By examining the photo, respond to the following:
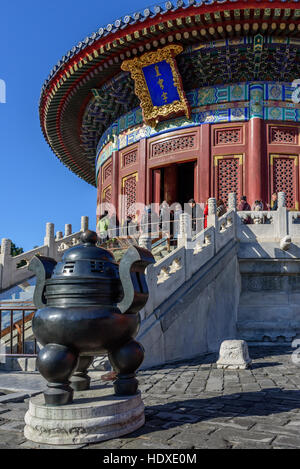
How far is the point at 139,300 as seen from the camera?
10.6 ft

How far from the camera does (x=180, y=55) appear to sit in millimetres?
12055

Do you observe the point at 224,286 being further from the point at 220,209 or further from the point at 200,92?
the point at 200,92

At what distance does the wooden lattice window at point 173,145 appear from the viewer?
12570 millimetres

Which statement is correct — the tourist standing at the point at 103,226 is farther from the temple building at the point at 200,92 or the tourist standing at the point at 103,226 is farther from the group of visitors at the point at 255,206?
the group of visitors at the point at 255,206

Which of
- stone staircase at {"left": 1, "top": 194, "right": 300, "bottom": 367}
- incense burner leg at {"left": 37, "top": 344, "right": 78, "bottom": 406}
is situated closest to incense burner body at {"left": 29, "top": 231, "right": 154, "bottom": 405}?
incense burner leg at {"left": 37, "top": 344, "right": 78, "bottom": 406}

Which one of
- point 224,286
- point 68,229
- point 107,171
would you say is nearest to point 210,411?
point 224,286

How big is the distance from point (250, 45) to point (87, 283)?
10576mm

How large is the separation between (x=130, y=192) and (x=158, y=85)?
11.0 ft

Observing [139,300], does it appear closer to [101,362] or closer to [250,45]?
[101,362]

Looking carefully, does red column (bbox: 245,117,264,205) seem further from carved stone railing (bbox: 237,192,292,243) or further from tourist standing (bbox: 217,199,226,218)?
carved stone railing (bbox: 237,192,292,243)

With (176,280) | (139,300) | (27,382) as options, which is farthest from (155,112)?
(139,300)

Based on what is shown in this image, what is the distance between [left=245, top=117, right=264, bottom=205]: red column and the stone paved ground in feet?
21.6

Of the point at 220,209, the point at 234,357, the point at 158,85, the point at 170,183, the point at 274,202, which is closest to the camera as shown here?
the point at 234,357

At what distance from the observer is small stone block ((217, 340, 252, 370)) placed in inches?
234
